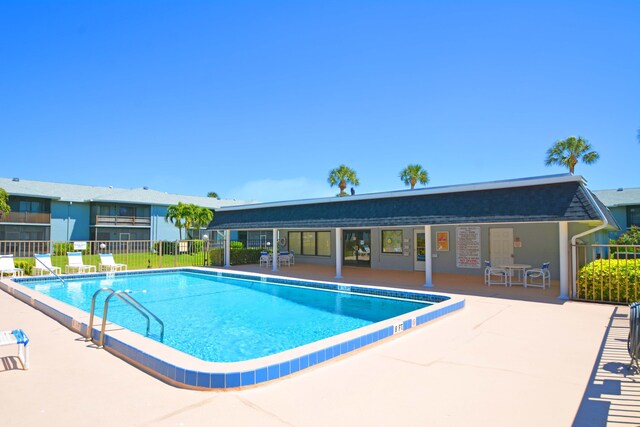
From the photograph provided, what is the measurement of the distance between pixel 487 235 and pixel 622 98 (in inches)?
367

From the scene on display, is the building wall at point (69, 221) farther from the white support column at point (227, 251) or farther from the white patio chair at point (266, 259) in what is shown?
the white patio chair at point (266, 259)

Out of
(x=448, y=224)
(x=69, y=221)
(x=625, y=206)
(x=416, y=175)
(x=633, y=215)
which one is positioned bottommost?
(x=448, y=224)

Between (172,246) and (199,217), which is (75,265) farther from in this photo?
(199,217)

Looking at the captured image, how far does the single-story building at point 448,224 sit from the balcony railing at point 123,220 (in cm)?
1928

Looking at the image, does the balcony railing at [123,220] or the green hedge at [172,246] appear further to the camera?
the balcony railing at [123,220]

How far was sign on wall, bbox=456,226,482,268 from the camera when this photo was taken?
52.3 feet

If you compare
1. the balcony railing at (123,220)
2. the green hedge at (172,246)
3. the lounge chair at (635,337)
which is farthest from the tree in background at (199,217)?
the lounge chair at (635,337)

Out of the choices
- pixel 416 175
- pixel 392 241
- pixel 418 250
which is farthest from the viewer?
pixel 416 175

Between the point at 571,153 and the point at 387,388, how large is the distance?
1271 inches

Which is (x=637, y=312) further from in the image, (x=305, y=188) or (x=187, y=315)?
(x=305, y=188)

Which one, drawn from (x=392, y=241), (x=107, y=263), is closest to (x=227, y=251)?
(x=107, y=263)

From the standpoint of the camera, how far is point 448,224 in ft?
38.4

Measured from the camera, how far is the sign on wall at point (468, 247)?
1593 centimetres

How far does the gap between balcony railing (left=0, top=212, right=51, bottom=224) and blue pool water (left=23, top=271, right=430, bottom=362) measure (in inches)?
804
